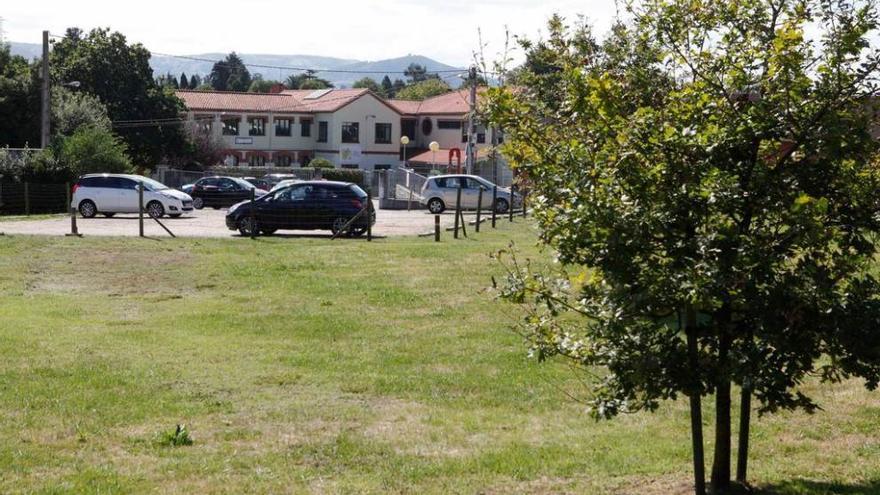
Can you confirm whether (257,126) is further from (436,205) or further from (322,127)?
(436,205)

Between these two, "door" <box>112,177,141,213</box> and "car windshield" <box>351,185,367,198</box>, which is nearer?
"car windshield" <box>351,185,367,198</box>

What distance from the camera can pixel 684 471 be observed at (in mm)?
8039

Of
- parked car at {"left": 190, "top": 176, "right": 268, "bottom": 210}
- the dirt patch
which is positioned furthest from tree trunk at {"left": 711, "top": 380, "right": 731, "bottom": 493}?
parked car at {"left": 190, "top": 176, "right": 268, "bottom": 210}

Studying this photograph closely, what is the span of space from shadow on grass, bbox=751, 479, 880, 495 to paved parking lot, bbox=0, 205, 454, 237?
23.5 m

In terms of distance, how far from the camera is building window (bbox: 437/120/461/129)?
96.0m

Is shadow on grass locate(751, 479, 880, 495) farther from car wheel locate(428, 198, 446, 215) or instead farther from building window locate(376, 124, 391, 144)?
building window locate(376, 124, 391, 144)

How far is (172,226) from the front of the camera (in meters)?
33.9

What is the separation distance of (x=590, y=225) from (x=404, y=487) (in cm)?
246

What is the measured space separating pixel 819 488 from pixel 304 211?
24.4 m

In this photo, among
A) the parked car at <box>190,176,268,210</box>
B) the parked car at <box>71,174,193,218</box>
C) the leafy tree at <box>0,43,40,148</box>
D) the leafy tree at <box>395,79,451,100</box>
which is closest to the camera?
the parked car at <box>71,174,193,218</box>

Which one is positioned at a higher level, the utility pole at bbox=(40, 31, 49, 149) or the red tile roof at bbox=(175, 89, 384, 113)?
the red tile roof at bbox=(175, 89, 384, 113)

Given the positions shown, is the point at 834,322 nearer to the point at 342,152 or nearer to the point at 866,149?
the point at 866,149

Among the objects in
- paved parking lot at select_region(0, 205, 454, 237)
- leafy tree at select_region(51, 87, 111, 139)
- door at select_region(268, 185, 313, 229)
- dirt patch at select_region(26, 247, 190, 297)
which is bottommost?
dirt patch at select_region(26, 247, 190, 297)

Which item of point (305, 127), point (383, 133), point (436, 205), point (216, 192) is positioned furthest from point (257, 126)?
point (436, 205)
